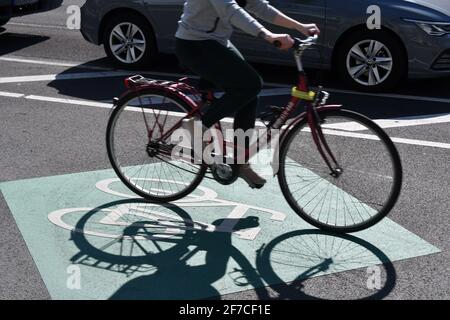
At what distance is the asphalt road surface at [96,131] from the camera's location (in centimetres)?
425

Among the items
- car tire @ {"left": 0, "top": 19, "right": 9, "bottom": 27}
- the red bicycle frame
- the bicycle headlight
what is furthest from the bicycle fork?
car tire @ {"left": 0, "top": 19, "right": 9, "bottom": 27}

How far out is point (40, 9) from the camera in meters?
11.6

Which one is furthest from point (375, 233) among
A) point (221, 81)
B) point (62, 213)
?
point (62, 213)

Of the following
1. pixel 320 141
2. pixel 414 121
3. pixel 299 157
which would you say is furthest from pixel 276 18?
pixel 414 121

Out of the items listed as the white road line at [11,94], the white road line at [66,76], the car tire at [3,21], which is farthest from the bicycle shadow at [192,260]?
the car tire at [3,21]

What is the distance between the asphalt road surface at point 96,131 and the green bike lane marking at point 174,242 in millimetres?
126

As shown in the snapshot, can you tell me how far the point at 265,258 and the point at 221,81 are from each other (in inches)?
44.8

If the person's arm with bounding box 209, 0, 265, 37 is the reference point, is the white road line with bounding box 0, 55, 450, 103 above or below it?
below

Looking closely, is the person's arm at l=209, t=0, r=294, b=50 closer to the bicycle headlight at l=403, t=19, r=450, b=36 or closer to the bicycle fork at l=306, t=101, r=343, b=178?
the bicycle fork at l=306, t=101, r=343, b=178

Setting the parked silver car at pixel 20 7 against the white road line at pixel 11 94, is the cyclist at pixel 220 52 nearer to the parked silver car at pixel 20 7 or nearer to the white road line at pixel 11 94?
the white road line at pixel 11 94

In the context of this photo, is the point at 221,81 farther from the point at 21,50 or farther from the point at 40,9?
the point at 40,9

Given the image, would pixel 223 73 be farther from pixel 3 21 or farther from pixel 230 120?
pixel 3 21

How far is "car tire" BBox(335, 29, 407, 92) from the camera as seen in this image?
8125 millimetres

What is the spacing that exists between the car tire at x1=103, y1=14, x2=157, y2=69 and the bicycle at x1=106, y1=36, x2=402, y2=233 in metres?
3.68
